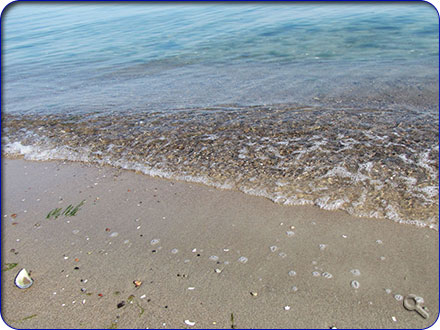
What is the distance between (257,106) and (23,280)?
212 inches

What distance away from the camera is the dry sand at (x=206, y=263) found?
8.86 feet

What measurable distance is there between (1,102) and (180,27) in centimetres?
1037

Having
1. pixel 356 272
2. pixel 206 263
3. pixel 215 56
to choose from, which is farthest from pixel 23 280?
pixel 215 56

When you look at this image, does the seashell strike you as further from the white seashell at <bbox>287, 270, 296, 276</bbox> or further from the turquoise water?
the turquoise water

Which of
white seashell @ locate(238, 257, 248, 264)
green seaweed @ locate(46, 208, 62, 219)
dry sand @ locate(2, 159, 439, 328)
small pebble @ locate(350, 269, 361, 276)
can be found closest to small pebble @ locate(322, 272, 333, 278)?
dry sand @ locate(2, 159, 439, 328)

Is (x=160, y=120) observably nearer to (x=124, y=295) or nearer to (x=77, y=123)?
(x=77, y=123)

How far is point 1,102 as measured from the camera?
874cm

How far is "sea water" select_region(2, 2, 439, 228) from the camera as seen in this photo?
4539mm

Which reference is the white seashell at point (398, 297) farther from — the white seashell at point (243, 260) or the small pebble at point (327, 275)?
the white seashell at point (243, 260)

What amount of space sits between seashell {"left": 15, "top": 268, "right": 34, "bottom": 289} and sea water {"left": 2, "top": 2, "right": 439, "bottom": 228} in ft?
7.02

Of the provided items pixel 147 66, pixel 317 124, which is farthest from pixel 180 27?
pixel 317 124

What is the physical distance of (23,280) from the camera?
3123 mm

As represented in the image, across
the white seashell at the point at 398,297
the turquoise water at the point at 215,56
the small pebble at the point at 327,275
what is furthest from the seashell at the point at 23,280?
the turquoise water at the point at 215,56

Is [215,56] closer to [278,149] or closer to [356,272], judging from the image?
[278,149]
